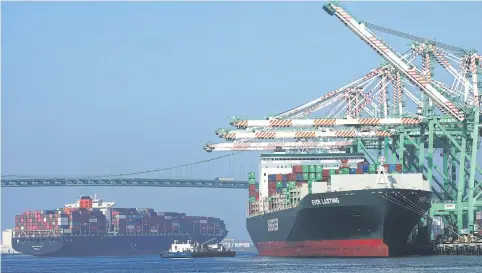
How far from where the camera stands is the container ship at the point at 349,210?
63469mm

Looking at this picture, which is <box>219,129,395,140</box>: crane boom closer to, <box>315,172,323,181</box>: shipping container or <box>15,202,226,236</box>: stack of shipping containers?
<box>315,172,323,181</box>: shipping container

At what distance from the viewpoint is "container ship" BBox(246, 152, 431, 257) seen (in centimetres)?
6347

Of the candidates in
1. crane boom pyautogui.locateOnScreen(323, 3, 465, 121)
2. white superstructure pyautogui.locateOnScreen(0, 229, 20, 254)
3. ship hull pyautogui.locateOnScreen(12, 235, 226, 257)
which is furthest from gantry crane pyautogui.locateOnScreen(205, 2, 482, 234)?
white superstructure pyautogui.locateOnScreen(0, 229, 20, 254)

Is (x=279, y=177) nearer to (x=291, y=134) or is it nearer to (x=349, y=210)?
(x=291, y=134)

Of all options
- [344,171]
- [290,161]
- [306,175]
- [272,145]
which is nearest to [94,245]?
[290,161]

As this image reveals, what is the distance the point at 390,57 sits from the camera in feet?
226

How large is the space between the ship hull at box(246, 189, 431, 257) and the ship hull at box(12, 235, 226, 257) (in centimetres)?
6975

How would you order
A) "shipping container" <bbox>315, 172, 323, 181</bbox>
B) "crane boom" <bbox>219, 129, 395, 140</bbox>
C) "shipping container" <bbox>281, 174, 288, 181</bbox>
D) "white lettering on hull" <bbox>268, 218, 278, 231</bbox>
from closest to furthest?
"shipping container" <bbox>315, 172, 323, 181</bbox> → "crane boom" <bbox>219, 129, 395, 140</bbox> → "white lettering on hull" <bbox>268, 218, 278, 231</bbox> → "shipping container" <bbox>281, 174, 288, 181</bbox>

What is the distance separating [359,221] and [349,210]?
916 millimetres

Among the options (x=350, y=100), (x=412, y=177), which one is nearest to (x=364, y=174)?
(x=412, y=177)

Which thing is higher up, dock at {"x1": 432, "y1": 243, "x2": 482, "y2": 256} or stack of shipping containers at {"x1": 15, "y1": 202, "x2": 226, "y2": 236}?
stack of shipping containers at {"x1": 15, "y1": 202, "x2": 226, "y2": 236}

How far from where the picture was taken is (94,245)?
137m

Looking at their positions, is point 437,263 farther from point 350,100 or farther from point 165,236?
point 165,236

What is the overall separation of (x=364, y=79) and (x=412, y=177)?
17436 mm
